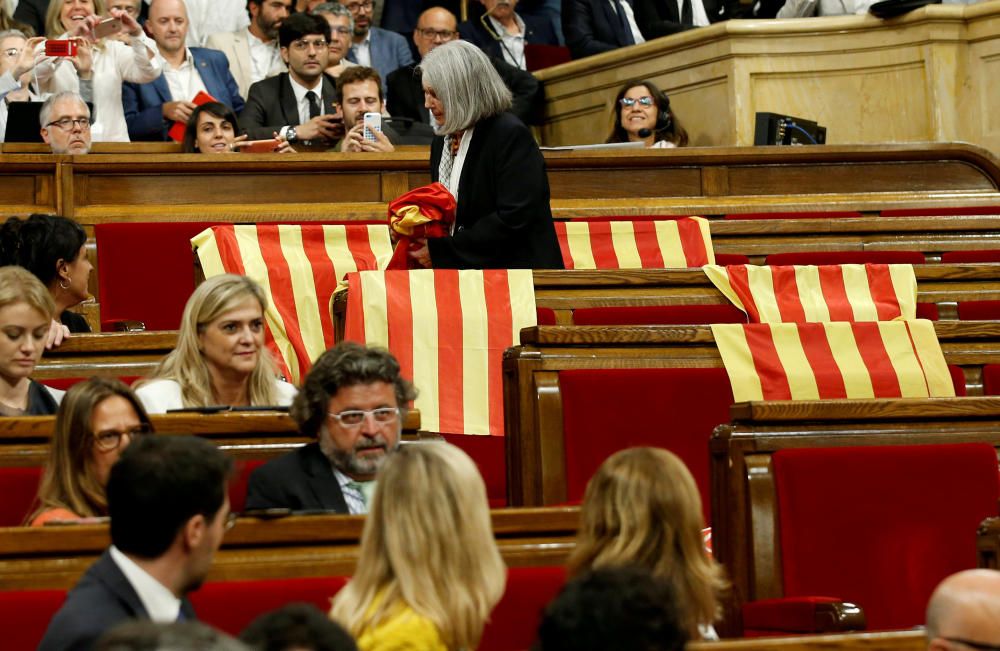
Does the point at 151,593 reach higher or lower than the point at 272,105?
lower

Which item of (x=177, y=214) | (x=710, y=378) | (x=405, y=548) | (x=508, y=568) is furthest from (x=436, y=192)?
(x=405, y=548)

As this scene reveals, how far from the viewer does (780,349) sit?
3121 mm

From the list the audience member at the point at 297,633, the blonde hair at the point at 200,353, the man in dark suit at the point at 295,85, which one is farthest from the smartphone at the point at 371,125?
the audience member at the point at 297,633

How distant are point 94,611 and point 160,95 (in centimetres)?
429

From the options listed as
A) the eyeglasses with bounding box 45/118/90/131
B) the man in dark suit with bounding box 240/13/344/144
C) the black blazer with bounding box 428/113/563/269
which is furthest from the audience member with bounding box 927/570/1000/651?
the man in dark suit with bounding box 240/13/344/144

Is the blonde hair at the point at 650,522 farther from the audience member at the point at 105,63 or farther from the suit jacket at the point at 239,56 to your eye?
the suit jacket at the point at 239,56

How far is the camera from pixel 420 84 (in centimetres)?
619

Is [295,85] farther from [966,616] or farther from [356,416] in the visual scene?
[966,616]

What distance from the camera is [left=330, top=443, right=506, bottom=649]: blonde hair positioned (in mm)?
1764

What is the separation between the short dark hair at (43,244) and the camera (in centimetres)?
351

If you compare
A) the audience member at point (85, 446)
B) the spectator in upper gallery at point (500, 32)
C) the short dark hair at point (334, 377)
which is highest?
the spectator in upper gallery at point (500, 32)

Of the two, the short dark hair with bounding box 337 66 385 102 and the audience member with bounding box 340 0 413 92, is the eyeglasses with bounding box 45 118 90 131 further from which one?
the audience member with bounding box 340 0 413 92

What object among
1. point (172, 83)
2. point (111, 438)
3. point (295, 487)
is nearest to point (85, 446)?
point (111, 438)

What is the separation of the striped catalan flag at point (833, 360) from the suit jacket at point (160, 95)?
310cm
